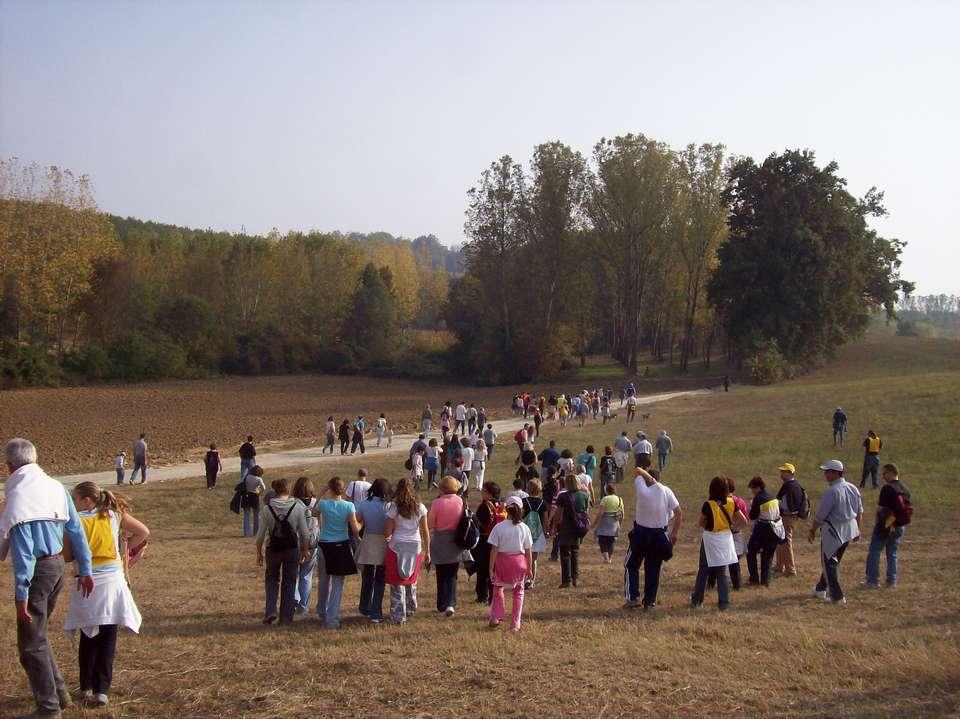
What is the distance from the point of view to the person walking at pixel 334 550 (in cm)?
815

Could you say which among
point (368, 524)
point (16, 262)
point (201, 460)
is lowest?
point (201, 460)

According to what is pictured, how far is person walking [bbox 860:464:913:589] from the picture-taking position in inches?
395

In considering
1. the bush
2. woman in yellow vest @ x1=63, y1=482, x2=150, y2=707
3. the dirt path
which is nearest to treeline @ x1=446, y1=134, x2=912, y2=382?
the bush

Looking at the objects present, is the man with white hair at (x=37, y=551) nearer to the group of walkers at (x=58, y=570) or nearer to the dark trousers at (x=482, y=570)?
the group of walkers at (x=58, y=570)

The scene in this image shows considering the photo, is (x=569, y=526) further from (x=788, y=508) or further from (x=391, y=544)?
(x=788, y=508)

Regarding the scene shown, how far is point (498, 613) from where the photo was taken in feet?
26.3

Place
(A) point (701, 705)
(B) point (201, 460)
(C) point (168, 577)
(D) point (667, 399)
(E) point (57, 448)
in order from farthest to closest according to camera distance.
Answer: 1. (D) point (667, 399)
2. (E) point (57, 448)
3. (B) point (201, 460)
4. (C) point (168, 577)
5. (A) point (701, 705)

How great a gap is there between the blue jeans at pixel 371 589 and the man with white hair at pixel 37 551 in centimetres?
319

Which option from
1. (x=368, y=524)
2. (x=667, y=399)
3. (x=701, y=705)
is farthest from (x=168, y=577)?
(x=667, y=399)

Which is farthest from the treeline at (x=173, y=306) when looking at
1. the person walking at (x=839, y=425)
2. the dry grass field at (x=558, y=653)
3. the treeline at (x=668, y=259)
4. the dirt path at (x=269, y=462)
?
the dry grass field at (x=558, y=653)

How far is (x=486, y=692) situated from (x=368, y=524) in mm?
2600

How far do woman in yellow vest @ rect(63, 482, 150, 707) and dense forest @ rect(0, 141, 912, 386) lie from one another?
4816 centimetres

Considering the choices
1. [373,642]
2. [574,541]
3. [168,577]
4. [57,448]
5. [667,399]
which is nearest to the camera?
[373,642]

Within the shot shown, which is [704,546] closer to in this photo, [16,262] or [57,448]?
[57,448]
